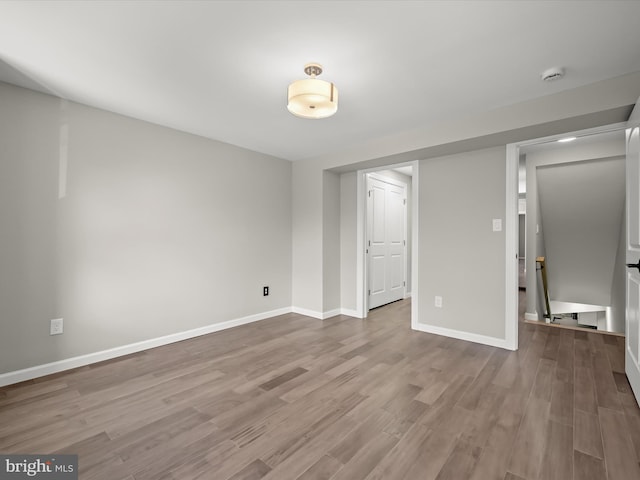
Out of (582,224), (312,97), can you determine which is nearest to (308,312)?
(312,97)

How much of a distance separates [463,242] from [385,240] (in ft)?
5.69

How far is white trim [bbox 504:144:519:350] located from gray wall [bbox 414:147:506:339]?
1.9 inches

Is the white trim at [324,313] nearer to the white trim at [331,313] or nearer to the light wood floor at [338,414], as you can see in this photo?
the white trim at [331,313]

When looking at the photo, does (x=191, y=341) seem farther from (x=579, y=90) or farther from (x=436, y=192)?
(x=579, y=90)

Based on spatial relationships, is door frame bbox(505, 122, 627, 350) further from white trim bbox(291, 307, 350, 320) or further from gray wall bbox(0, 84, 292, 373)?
gray wall bbox(0, 84, 292, 373)

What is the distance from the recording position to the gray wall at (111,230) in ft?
7.91

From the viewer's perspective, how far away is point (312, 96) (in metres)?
1.99

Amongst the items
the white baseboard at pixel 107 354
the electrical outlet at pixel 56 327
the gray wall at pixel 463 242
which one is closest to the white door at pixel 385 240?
the gray wall at pixel 463 242

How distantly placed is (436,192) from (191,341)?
132 inches

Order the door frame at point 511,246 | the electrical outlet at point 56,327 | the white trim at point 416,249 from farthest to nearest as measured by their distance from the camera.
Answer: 1. the white trim at point 416,249
2. the door frame at point 511,246
3. the electrical outlet at point 56,327

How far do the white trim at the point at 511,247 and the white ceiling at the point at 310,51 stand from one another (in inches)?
28.2

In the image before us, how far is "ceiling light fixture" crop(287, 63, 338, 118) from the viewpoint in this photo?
196 centimetres

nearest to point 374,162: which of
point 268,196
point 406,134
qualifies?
point 406,134

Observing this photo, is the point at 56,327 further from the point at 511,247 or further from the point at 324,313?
the point at 511,247
